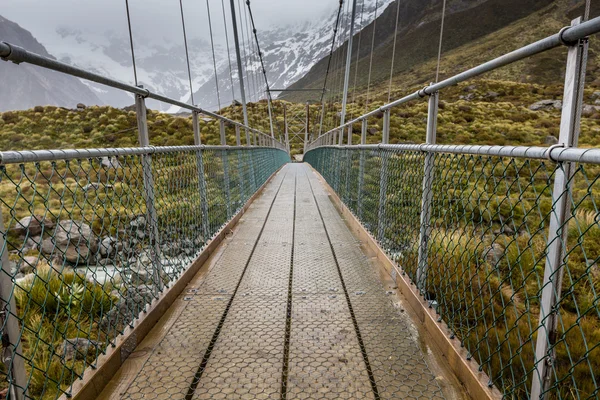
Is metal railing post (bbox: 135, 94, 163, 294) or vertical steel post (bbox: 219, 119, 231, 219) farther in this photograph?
vertical steel post (bbox: 219, 119, 231, 219)

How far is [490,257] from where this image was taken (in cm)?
438

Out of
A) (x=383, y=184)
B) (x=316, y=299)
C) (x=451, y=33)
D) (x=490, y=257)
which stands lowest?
(x=490, y=257)

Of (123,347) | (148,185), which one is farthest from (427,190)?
(123,347)

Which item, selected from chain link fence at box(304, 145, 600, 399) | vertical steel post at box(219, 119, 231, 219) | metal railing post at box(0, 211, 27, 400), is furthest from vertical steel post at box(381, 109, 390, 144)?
metal railing post at box(0, 211, 27, 400)

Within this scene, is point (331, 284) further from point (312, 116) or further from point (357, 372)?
point (312, 116)

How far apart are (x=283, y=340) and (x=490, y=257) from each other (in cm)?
338

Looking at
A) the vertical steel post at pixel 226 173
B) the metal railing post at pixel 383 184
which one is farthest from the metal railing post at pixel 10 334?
the vertical steel post at pixel 226 173

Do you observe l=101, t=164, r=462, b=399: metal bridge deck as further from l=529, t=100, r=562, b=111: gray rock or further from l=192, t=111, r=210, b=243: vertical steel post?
l=529, t=100, r=562, b=111: gray rock

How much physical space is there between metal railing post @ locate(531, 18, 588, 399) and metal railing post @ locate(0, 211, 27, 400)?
4.57 ft

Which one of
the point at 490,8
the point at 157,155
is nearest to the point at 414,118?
the point at 157,155

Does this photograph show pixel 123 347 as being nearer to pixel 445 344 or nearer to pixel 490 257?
pixel 445 344

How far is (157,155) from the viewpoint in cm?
214

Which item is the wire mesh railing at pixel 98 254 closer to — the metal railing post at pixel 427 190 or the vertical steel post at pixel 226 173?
the vertical steel post at pixel 226 173

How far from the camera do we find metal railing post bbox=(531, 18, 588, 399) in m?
0.98
